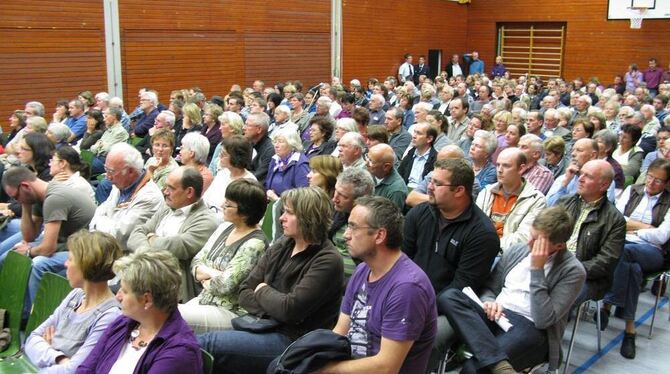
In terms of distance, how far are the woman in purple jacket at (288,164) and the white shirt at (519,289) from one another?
9.03ft

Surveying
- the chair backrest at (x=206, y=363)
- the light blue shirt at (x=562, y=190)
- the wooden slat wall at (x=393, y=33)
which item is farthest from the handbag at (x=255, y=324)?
the wooden slat wall at (x=393, y=33)

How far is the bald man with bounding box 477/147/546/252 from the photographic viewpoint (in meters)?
4.39

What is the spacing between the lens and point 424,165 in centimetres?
642

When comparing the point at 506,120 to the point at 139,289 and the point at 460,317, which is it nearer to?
the point at 460,317

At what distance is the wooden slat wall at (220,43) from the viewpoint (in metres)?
13.4

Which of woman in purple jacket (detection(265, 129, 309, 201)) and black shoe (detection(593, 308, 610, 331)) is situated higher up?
woman in purple jacket (detection(265, 129, 309, 201))

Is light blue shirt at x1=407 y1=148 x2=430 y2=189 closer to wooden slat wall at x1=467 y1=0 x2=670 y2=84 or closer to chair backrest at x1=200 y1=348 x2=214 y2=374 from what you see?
chair backrest at x1=200 y1=348 x2=214 y2=374

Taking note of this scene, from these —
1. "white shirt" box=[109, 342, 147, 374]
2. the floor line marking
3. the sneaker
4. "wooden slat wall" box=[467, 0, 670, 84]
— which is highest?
"wooden slat wall" box=[467, 0, 670, 84]

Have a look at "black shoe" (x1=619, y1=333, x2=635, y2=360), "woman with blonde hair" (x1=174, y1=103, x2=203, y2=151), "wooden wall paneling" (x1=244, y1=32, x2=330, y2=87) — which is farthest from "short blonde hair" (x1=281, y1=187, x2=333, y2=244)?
"wooden wall paneling" (x1=244, y1=32, x2=330, y2=87)

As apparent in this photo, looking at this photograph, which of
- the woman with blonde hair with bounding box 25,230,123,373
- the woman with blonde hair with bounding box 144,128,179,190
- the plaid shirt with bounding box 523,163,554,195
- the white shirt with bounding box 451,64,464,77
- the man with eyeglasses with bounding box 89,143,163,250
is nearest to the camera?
the woman with blonde hair with bounding box 25,230,123,373

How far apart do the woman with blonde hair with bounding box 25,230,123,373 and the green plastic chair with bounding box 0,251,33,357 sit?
2.00ft

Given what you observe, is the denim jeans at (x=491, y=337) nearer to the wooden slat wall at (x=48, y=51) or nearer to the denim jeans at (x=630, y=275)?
the denim jeans at (x=630, y=275)

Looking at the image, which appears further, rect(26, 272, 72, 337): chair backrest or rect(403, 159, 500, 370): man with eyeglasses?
rect(403, 159, 500, 370): man with eyeglasses

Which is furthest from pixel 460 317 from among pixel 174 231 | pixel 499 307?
pixel 174 231
